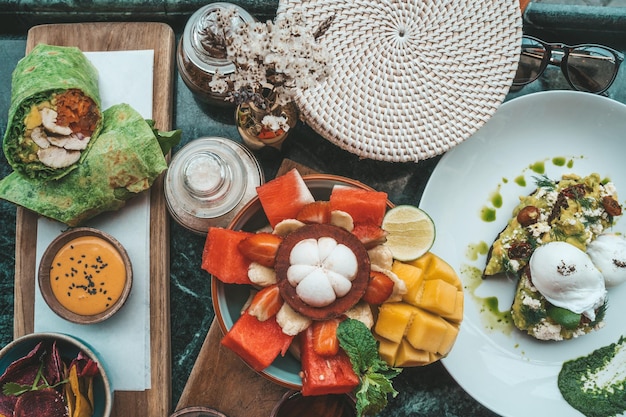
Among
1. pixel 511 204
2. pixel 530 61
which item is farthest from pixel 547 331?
pixel 530 61

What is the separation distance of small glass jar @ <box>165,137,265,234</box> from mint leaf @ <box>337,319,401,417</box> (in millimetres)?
426

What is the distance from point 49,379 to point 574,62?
1540mm

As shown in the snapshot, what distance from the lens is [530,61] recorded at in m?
1.59

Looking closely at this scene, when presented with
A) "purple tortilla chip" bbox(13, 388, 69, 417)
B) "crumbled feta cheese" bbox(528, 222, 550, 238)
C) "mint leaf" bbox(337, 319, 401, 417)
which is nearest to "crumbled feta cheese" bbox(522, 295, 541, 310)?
"crumbled feta cheese" bbox(528, 222, 550, 238)

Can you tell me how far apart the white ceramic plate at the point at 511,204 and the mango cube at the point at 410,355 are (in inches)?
10.0

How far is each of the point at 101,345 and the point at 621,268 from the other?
1305 millimetres

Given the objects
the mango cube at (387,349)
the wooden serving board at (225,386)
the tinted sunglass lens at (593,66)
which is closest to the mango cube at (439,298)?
the mango cube at (387,349)

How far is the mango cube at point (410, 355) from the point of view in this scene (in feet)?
4.17

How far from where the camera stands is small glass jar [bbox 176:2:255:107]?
137 cm

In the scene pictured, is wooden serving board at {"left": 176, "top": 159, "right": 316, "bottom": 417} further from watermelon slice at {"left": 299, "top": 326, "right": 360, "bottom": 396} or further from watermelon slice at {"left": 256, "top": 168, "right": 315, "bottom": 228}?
watermelon slice at {"left": 256, "top": 168, "right": 315, "bottom": 228}

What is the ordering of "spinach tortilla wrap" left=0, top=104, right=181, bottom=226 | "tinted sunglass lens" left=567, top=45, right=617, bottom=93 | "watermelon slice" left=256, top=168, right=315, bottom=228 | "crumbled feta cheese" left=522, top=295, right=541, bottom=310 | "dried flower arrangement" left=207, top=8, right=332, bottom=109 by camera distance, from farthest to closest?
"tinted sunglass lens" left=567, top=45, right=617, bottom=93, "crumbled feta cheese" left=522, top=295, right=541, bottom=310, "spinach tortilla wrap" left=0, top=104, right=181, bottom=226, "watermelon slice" left=256, top=168, right=315, bottom=228, "dried flower arrangement" left=207, top=8, right=332, bottom=109

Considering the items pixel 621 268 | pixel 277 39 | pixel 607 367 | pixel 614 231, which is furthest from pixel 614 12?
pixel 277 39

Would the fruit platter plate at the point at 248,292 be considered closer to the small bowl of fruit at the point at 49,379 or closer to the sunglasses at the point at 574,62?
the small bowl of fruit at the point at 49,379

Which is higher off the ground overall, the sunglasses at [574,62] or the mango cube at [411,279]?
the sunglasses at [574,62]
